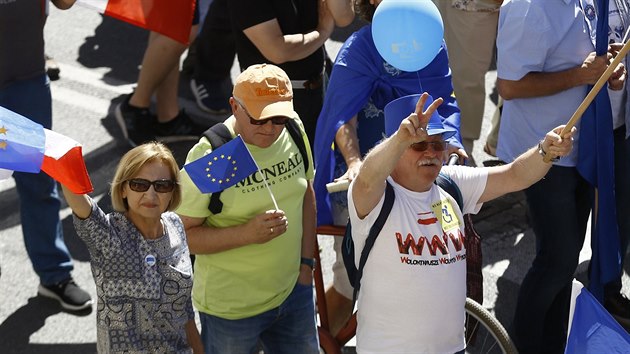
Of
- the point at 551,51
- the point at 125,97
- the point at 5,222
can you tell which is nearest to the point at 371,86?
the point at 551,51

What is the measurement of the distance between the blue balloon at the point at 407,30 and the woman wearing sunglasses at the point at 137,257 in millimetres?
1054

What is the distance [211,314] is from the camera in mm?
4723

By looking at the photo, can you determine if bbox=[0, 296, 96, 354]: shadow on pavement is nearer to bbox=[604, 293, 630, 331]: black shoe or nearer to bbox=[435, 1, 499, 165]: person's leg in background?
bbox=[604, 293, 630, 331]: black shoe

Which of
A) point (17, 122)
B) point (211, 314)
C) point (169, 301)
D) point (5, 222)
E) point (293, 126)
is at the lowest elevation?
point (5, 222)

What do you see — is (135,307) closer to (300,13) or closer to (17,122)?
(17,122)

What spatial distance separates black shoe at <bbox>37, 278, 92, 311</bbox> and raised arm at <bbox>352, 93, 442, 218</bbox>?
248cm

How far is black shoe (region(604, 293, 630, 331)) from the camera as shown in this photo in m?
6.02

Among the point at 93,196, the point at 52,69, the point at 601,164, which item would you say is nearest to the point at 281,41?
the point at 601,164

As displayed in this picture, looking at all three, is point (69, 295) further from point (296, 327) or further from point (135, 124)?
point (135, 124)

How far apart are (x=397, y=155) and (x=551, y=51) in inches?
66.3

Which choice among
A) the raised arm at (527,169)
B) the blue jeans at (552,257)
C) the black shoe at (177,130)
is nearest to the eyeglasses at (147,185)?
the raised arm at (527,169)

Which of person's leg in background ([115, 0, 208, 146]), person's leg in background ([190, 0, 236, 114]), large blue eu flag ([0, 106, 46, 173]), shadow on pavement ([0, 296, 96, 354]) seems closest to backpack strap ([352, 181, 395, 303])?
large blue eu flag ([0, 106, 46, 173])

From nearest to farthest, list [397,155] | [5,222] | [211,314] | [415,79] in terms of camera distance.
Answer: [397,155], [211,314], [415,79], [5,222]

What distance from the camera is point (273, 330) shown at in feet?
16.3
